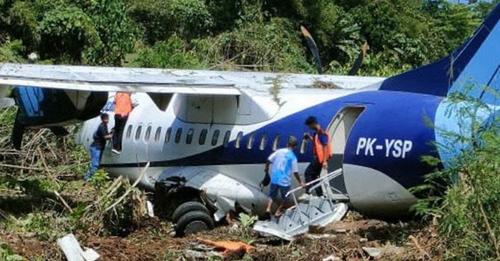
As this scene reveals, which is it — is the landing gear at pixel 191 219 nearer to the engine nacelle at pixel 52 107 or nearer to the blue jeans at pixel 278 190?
the blue jeans at pixel 278 190

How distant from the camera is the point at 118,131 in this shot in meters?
16.6

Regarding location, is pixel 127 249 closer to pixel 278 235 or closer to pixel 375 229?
pixel 278 235

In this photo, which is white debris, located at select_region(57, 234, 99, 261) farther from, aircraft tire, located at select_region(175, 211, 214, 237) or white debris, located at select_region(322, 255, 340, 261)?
aircraft tire, located at select_region(175, 211, 214, 237)

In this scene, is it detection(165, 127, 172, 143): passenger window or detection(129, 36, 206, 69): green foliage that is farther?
detection(129, 36, 206, 69): green foliage

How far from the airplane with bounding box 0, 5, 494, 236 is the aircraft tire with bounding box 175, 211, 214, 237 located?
0.05 feet

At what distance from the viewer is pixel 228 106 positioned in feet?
47.4

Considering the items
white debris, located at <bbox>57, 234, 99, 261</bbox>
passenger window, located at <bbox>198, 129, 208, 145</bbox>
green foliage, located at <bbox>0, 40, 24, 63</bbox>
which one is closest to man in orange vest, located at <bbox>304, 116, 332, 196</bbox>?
passenger window, located at <bbox>198, 129, 208, 145</bbox>

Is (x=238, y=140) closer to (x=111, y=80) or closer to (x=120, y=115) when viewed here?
(x=111, y=80)

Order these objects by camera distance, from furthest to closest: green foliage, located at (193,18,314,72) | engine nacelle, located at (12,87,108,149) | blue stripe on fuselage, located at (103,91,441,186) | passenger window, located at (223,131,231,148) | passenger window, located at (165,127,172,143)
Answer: green foliage, located at (193,18,314,72) → passenger window, located at (165,127,172,143) → engine nacelle, located at (12,87,108,149) → passenger window, located at (223,131,231,148) → blue stripe on fuselage, located at (103,91,441,186)

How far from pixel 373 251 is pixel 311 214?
183 cm

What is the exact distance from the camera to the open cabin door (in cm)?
1234

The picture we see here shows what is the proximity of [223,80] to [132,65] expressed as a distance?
11.4m

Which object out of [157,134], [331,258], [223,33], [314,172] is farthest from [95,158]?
[223,33]

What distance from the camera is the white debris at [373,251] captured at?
394 inches
